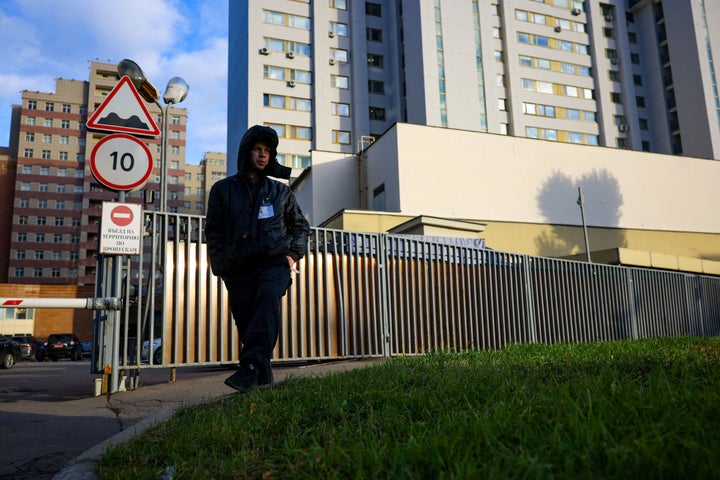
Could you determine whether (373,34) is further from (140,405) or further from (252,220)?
(252,220)

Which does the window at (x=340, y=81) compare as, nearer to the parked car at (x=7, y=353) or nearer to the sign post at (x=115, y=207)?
the parked car at (x=7, y=353)

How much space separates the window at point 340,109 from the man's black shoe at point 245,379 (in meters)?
43.9

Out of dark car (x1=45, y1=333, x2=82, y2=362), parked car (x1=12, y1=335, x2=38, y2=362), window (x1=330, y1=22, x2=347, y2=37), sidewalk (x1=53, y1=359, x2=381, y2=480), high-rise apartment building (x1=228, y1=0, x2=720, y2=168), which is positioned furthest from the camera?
window (x1=330, y1=22, x2=347, y2=37)

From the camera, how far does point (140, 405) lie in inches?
205

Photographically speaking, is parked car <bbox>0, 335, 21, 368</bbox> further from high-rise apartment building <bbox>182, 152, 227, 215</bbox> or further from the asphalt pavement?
high-rise apartment building <bbox>182, 152, 227, 215</bbox>

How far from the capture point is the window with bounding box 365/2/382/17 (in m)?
50.2

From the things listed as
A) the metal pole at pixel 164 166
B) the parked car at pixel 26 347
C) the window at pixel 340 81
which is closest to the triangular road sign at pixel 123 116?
the metal pole at pixel 164 166

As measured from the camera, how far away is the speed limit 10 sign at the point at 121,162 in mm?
6125

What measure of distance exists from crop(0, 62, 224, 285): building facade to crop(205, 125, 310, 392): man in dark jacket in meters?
81.9

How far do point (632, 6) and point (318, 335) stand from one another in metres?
60.7

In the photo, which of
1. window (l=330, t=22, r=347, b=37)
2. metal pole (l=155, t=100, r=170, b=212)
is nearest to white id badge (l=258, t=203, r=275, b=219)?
metal pole (l=155, t=100, r=170, b=212)

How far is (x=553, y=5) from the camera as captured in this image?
52.5m

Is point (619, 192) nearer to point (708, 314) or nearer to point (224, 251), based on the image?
point (708, 314)

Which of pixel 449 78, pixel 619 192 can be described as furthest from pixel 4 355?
pixel 449 78
